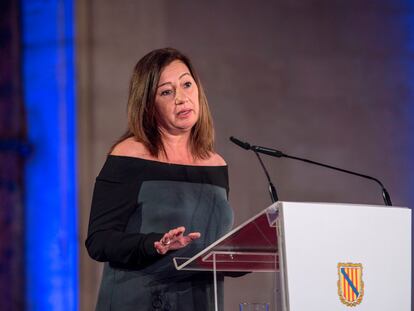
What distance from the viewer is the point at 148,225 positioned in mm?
2340

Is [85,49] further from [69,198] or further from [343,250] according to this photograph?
[343,250]

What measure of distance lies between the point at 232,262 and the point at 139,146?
0.56 metres

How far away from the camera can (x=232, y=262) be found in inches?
82.7

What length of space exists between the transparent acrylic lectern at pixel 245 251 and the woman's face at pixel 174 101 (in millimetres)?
554

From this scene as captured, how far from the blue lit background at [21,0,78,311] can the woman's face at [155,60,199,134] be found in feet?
4.99

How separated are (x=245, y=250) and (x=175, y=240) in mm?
208

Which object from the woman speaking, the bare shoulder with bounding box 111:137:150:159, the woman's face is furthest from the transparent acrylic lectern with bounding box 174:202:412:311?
the woman's face

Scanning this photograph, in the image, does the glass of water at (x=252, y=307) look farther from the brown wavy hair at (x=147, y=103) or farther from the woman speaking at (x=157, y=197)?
the brown wavy hair at (x=147, y=103)

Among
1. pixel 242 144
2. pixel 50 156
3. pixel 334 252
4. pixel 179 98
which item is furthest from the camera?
pixel 50 156

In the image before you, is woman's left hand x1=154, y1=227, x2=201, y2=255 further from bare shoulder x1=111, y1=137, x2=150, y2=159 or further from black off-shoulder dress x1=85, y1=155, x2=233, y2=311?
bare shoulder x1=111, y1=137, x2=150, y2=159

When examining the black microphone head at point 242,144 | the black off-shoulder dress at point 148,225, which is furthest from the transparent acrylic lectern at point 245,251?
the black microphone head at point 242,144

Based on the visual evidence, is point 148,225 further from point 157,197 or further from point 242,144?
point 242,144

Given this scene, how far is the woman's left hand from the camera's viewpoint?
1.89 m

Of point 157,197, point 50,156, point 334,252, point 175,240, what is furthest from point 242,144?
point 50,156
